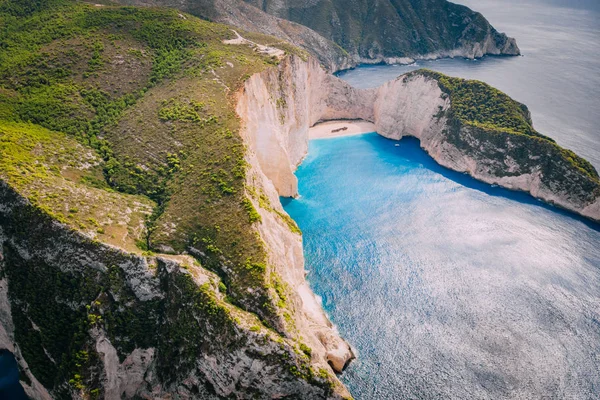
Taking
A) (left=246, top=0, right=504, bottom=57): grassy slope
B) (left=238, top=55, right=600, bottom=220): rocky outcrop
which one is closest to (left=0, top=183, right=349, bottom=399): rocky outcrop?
(left=238, top=55, right=600, bottom=220): rocky outcrop

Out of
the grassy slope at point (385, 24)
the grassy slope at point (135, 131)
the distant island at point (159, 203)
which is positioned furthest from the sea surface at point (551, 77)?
the grassy slope at point (135, 131)

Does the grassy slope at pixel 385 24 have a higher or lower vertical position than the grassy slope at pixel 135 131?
higher

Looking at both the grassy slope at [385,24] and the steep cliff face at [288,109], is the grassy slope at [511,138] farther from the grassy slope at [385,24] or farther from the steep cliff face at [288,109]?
→ the grassy slope at [385,24]

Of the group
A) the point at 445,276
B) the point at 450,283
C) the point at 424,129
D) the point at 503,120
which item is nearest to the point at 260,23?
the point at 424,129

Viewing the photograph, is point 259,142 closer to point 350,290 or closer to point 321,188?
point 321,188

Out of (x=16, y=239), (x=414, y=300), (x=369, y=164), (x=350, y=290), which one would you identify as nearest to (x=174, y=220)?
(x=16, y=239)

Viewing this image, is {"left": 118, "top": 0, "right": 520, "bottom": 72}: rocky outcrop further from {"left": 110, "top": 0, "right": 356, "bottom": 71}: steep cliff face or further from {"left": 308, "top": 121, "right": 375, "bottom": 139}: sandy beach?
{"left": 308, "top": 121, "right": 375, "bottom": 139}: sandy beach
